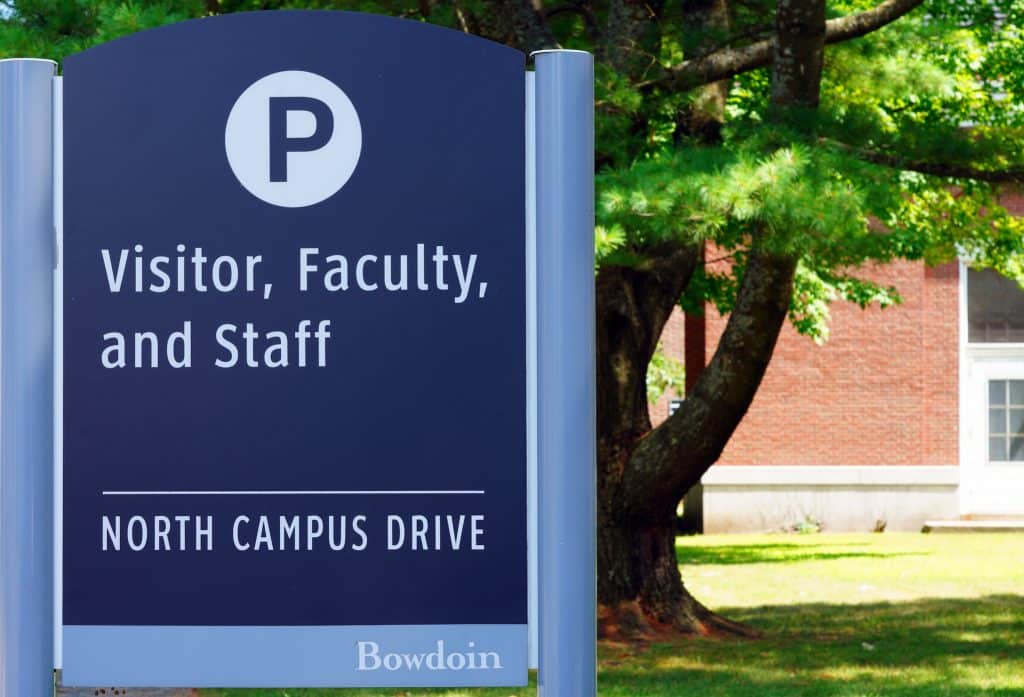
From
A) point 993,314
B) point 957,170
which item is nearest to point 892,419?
point 993,314

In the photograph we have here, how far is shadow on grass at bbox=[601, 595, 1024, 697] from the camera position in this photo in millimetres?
9398

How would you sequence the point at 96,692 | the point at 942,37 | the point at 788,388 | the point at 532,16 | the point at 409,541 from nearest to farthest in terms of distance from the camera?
the point at 409,541 < the point at 96,692 < the point at 532,16 < the point at 942,37 < the point at 788,388

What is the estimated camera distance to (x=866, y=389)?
2400 cm

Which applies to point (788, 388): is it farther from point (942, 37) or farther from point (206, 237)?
point (206, 237)

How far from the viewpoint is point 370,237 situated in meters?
3.18

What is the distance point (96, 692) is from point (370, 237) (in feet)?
22.1

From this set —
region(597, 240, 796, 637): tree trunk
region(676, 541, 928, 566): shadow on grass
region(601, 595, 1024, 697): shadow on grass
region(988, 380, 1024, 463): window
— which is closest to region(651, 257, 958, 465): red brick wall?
region(988, 380, 1024, 463): window

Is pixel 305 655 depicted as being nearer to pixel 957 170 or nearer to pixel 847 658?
pixel 957 170

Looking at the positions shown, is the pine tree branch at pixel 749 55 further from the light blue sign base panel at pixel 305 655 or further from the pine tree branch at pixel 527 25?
the light blue sign base panel at pixel 305 655

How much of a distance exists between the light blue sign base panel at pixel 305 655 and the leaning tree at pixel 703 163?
447 cm

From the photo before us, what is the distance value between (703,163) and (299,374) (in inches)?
200

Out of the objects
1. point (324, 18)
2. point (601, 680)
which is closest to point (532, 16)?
point (601, 680)

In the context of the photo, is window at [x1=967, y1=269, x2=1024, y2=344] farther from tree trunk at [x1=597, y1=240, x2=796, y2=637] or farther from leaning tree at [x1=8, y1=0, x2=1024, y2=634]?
tree trunk at [x1=597, y1=240, x2=796, y2=637]

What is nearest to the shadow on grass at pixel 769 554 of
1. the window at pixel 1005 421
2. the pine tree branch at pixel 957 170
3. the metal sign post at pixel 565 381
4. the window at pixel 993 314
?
the window at pixel 1005 421
